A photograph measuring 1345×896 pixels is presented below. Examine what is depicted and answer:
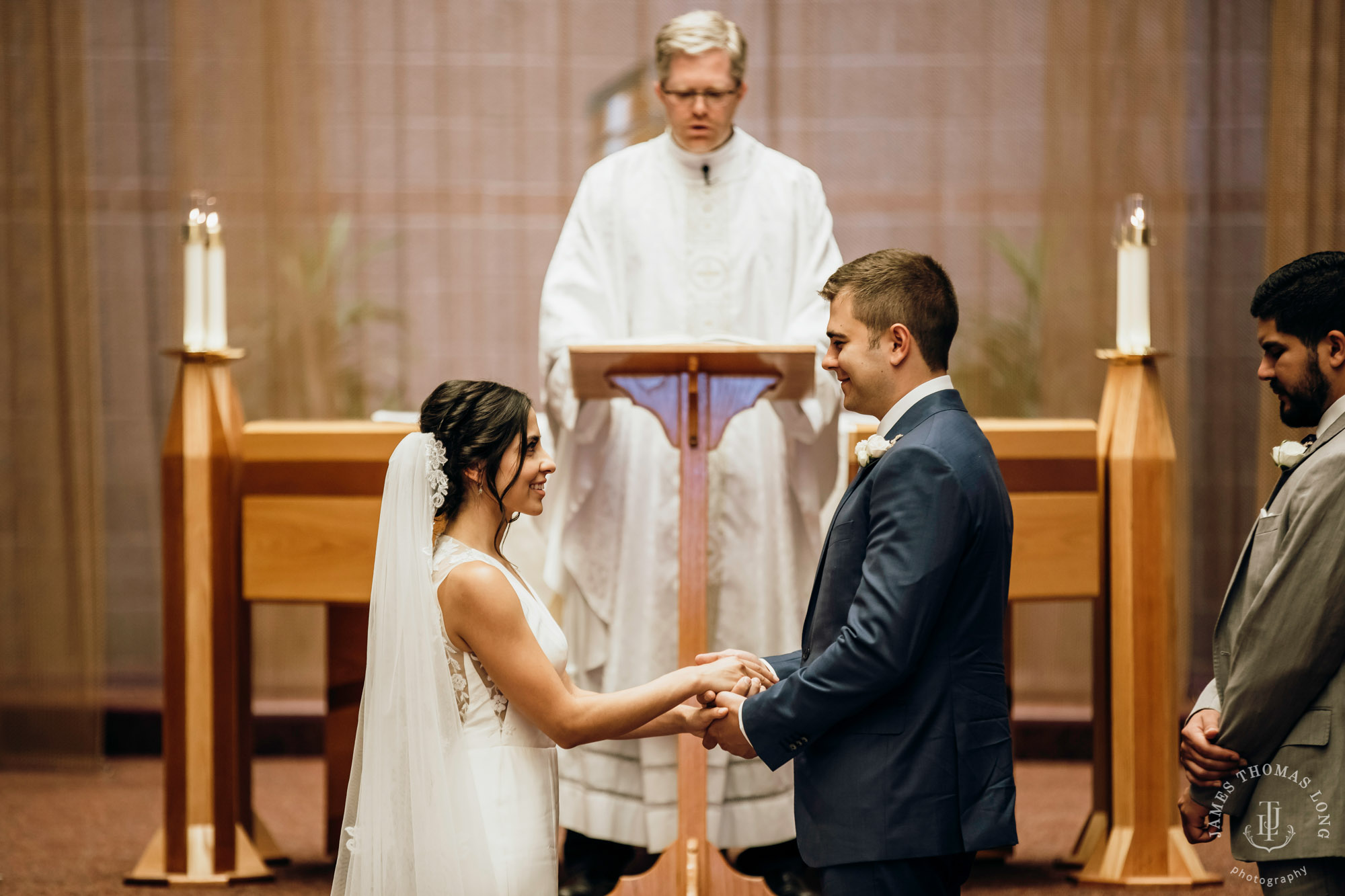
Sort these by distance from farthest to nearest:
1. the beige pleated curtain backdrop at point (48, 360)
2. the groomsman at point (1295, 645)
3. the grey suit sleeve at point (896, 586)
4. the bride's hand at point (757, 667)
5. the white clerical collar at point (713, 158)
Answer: the beige pleated curtain backdrop at point (48, 360) → the white clerical collar at point (713, 158) → the bride's hand at point (757, 667) → the groomsman at point (1295, 645) → the grey suit sleeve at point (896, 586)

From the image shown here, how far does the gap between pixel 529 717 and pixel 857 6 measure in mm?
4281

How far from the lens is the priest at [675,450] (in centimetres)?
346

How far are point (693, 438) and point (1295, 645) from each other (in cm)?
133

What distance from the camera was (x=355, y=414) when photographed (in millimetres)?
5645

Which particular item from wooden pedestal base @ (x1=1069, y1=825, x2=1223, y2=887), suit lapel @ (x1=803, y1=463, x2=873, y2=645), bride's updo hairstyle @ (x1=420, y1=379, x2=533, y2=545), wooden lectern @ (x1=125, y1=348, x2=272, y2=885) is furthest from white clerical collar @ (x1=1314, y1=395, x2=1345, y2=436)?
wooden lectern @ (x1=125, y1=348, x2=272, y2=885)

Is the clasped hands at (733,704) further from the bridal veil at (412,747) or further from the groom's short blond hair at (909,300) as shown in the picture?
the groom's short blond hair at (909,300)

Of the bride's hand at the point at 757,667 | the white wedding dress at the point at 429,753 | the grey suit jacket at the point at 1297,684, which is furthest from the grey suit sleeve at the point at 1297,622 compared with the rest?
the white wedding dress at the point at 429,753

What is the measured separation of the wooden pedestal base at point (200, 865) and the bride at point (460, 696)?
4.74 ft

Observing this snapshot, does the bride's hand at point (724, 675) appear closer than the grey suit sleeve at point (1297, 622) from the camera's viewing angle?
No

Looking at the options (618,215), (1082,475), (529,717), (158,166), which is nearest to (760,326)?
(618,215)

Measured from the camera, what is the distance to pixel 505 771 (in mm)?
2242

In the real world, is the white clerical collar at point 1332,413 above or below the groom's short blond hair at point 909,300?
below

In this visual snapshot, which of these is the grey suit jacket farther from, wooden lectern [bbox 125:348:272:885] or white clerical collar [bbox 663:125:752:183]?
wooden lectern [bbox 125:348:272:885]

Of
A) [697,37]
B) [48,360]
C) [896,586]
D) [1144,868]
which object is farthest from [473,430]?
[48,360]
